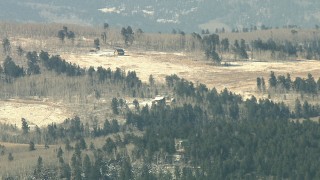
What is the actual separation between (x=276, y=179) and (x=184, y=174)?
15.0 metres

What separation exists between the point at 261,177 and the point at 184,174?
12628mm

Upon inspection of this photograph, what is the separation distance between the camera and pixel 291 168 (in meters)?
200

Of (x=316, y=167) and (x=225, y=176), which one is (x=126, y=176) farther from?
(x=316, y=167)

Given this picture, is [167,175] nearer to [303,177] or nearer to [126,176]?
[126,176]

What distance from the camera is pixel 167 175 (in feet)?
646

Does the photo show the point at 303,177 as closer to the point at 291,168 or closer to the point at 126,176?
the point at 291,168

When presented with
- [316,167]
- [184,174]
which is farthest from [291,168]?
[184,174]

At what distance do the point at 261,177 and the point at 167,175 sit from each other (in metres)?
15.5

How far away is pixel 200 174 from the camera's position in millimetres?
197125

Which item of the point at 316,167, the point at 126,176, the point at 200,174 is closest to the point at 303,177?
the point at 316,167

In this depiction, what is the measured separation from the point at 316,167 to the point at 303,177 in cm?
367

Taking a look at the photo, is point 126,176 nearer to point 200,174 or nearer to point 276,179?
point 200,174

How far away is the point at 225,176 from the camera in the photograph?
652 feet

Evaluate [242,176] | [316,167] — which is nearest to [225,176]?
[242,176]
